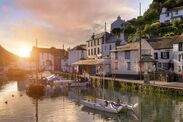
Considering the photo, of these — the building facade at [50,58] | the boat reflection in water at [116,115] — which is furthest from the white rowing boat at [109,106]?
the building facade at [50,58]

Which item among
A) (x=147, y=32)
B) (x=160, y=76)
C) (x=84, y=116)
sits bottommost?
(x=84, y=116)

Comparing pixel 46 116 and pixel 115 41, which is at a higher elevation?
pixel 115 41

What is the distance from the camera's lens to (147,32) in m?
94.4

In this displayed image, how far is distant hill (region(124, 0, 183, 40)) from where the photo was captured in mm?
90375

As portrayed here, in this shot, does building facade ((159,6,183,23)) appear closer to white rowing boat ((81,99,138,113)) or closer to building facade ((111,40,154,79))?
building facade ((111,40,154,79))

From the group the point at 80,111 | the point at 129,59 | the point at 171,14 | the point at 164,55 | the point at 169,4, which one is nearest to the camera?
the point at 80,111

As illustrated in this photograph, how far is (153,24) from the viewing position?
3799 inches

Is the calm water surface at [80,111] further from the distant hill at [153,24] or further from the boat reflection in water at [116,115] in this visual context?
the distant hill at [153,24]

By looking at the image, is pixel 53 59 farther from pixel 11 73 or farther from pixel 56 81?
pixel 56 81

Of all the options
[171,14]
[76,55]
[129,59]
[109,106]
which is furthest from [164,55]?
[76,55]

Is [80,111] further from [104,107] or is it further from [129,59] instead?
[129,59]

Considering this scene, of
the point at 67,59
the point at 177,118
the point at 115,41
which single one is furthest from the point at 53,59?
the point at 177,118

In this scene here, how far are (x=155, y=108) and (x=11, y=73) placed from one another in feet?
358

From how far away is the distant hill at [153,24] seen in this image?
90.4m
